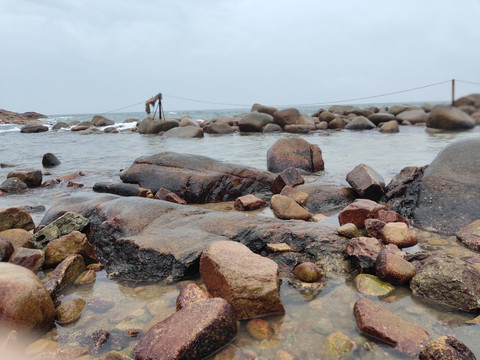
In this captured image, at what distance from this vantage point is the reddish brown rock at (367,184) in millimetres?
4656

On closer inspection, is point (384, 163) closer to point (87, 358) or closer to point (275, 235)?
point (275, 235)

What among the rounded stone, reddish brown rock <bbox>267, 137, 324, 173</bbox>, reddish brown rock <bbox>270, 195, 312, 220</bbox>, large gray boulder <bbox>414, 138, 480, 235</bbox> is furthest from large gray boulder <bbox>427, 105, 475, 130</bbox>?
reddish brown rock <bbox>267, 137, 324, 173</bbox>

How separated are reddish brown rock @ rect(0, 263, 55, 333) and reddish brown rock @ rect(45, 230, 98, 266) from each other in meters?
0.84

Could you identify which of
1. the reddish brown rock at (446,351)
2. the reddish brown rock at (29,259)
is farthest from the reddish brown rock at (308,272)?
the reddish brown rock at (29,259)

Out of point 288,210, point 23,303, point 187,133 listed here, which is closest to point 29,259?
point 23,303

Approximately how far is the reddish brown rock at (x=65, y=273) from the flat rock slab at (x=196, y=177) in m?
2.48

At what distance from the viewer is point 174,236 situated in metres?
2.99

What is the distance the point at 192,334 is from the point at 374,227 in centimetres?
222

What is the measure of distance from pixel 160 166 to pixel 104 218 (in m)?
2.39

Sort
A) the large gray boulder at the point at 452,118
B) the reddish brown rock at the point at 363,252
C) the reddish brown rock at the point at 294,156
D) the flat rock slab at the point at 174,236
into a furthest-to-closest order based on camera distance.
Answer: the reddish brown rock at the point at 294,156 < the flat rock slab at the point at 174,236 < the reddish brown rock at the point at 363,252 < the large gray boulder at the point at 452,118

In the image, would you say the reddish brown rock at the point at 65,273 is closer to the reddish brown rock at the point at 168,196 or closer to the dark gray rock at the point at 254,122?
the reddish brown rock at the point at 168,196

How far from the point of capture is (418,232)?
11.5 ft

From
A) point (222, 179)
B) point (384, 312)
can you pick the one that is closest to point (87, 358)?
point (384, 312)

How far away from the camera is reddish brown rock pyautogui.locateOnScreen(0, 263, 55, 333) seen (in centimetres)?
188
